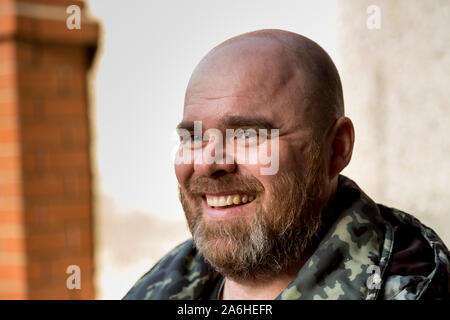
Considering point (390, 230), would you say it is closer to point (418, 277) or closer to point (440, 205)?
point (418, 277)

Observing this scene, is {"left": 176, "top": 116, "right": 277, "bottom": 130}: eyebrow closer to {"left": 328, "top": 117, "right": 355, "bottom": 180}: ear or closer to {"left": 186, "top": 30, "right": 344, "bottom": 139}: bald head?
{"left": 186, "top": 30, "right": 344, "bottom": 139}: bald head

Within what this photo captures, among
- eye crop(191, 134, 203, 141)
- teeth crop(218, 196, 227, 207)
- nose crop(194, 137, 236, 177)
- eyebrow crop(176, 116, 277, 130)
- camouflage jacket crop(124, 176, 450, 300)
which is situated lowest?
camouflage jacket crop(124, 176, 450, 300)

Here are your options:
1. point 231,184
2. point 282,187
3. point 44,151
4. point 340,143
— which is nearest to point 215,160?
point 231,184

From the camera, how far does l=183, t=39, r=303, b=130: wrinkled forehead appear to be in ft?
4.16

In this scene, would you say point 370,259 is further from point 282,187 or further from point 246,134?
point 246,134

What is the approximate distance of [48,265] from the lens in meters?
2.12

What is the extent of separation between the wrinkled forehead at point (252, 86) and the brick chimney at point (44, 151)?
1.04m

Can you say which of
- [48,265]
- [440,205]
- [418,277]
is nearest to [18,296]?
[48,265]

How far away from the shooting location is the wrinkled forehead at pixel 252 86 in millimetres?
1268

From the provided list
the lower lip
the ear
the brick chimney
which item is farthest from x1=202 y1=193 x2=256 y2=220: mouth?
the brick chimney

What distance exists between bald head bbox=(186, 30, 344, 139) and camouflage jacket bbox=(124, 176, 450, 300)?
0.23 m

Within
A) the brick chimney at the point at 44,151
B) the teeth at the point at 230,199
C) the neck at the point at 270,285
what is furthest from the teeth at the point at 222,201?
the brick chimney at the point at 44,151

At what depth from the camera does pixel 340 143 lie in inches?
54.1

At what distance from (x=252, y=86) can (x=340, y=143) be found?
283 mm
